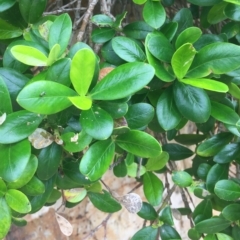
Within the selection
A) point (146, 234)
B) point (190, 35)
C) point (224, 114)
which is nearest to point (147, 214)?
point (146, 234)

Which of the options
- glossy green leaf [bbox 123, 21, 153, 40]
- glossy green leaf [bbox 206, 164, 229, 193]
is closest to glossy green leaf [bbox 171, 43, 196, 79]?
glossy green leaf [bbox 123, 21, 153, 40]

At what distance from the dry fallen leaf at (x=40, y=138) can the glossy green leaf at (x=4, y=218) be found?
0.10 metres

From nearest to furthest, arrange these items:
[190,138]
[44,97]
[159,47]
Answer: [44,97] → [159,47] → [190,138]

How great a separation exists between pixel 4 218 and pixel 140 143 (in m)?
0.22

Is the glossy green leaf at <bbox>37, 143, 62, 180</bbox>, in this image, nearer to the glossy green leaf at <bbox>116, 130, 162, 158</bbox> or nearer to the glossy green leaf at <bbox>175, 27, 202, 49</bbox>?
the glossy green leaf at <bbox>116, 130, 162, 158</bbox>

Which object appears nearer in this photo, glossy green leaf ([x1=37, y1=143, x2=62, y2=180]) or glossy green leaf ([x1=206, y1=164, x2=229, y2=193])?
glossy green leaf ([x1=37, y1=143, x2=62, y2=180])

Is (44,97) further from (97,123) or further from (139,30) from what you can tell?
(139,30)

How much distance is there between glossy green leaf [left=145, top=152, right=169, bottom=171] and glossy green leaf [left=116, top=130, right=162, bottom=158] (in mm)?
176

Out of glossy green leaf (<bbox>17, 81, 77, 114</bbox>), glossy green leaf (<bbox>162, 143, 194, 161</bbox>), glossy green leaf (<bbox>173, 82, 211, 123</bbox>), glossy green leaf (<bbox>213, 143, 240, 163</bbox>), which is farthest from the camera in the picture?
glossy green leaf (<bbox>162, 143, 194, 161</bbox>)

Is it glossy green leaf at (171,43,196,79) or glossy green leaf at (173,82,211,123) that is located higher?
glossy green leaf at (171,43,196,79)

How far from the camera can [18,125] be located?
16.8 inches

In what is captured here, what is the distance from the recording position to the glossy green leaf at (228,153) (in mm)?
610

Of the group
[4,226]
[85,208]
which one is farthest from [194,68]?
[85,208]

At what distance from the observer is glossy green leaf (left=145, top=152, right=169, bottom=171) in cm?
65
